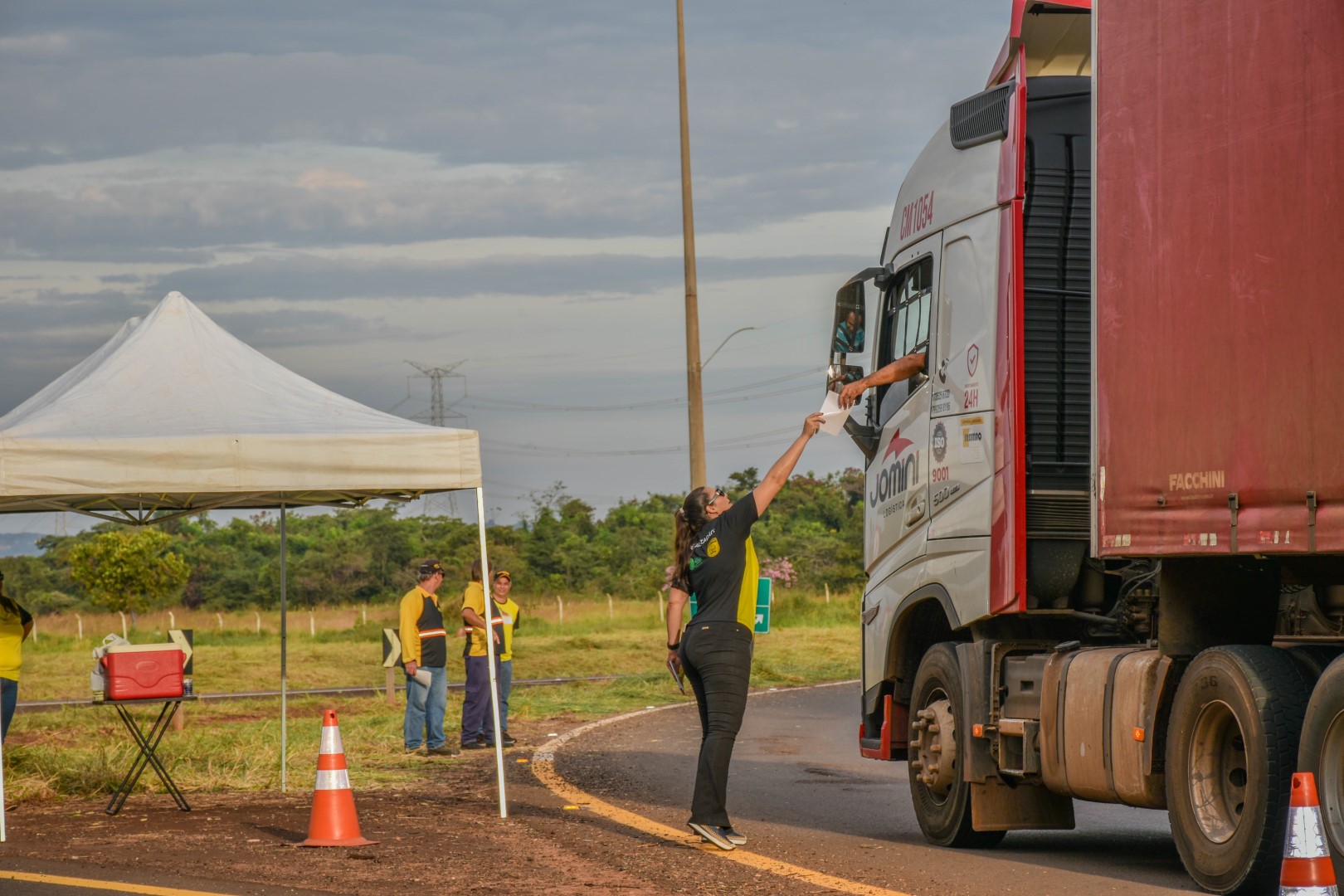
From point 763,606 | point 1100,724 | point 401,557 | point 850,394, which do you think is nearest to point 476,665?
point 763,606

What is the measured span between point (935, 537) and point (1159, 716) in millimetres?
2055

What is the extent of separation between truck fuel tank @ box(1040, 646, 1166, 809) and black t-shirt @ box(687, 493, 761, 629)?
166 cm

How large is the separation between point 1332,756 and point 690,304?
18.6 m

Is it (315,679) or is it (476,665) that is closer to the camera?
(476,665)

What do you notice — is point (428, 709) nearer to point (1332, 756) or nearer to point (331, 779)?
point (331, 779)

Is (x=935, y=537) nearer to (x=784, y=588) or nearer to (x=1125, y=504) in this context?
(x=1125, y=504)

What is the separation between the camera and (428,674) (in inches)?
591

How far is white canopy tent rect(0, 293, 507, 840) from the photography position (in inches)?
389

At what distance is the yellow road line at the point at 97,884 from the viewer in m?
7.62

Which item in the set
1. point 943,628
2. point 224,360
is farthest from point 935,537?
point 224,360

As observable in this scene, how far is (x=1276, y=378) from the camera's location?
6621mm

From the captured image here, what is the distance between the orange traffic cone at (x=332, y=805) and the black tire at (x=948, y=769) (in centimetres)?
316

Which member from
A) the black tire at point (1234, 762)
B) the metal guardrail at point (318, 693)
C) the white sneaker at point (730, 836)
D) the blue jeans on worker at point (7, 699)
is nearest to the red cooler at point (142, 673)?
the blue jeans on worker at point (7, 699)

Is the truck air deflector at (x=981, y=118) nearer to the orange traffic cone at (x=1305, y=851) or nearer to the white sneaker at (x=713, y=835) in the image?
the white sneaker at (x=713, y=835)
